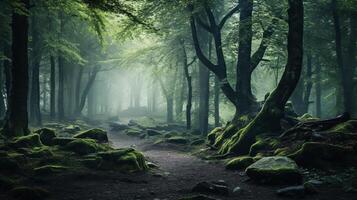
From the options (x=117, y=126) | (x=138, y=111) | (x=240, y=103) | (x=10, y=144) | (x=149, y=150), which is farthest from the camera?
(x=138, y=111)

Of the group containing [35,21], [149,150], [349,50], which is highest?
[35,21]

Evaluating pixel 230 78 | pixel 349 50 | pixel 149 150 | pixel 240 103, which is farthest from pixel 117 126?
pixel 349 50

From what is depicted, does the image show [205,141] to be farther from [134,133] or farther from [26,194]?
Result: [26,194]

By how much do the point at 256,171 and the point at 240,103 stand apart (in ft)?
29.8

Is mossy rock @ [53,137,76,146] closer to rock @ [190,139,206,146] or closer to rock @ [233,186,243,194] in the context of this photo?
rock @ [233,186,243,194]

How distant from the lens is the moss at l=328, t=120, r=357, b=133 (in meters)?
12.1

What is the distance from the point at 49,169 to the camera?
10117mm

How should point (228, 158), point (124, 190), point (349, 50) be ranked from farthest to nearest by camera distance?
1. point (349, 50)
2. point (228, 158)
3. point (124, 190)

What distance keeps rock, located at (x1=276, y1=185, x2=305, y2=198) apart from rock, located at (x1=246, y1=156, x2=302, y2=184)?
887 millimetres

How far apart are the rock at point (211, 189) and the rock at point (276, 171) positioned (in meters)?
1.26

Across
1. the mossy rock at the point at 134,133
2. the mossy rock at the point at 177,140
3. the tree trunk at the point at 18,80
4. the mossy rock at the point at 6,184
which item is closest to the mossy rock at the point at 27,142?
the tree trunk at the point at 18,80

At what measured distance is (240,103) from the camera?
18688 mm

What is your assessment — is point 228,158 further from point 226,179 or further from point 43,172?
point 43,172

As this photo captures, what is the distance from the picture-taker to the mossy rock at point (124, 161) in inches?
459
